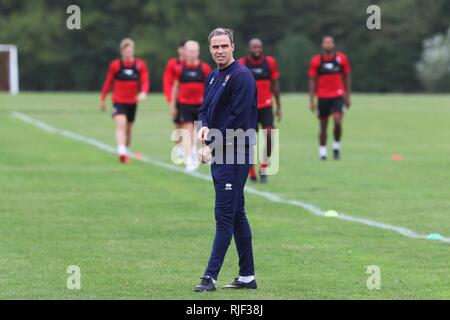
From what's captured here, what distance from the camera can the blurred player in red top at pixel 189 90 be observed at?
20484 mm

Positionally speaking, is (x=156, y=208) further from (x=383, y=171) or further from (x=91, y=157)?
(x=91, y=157)

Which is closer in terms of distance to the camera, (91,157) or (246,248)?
(246,248)

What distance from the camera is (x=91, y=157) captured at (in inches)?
915

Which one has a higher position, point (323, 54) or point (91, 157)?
point (323, 54)

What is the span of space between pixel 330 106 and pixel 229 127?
13809mm

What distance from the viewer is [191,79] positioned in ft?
67.8

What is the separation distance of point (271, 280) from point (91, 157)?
14076 mm

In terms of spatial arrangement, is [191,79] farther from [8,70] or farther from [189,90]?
[8,70]

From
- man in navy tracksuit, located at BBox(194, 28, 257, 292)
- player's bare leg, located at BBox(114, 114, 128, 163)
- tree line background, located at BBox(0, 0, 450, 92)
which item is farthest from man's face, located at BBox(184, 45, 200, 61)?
tree line background, located at BBox(0, 0, 450, 92)

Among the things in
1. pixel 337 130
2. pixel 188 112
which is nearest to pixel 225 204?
pixel 188 112

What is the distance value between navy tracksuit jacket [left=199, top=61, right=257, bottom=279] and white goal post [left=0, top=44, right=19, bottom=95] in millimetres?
69094

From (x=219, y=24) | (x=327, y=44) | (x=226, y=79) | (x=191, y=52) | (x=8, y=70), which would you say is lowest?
(x=8, y=70)

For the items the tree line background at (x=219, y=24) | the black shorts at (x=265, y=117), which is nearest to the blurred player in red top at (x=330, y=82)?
the black shorts at (x=265, y=117)
